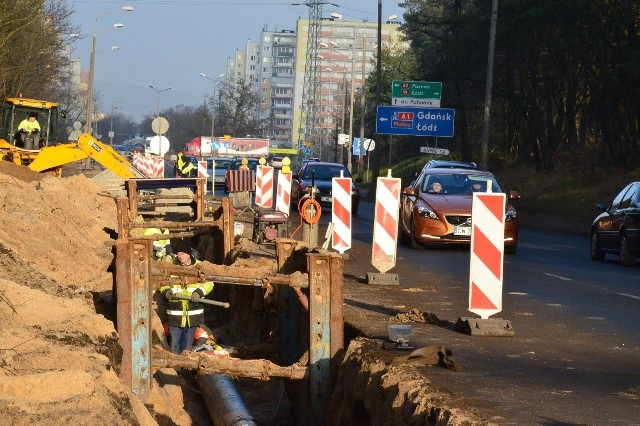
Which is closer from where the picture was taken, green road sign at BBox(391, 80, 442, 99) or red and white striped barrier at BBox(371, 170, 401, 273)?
red and white striped barrier at BBox(371, 170, 401, 273)

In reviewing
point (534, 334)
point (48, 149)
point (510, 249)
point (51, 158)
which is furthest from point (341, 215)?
point (48, 149)

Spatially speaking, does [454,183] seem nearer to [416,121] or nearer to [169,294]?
[169,294]

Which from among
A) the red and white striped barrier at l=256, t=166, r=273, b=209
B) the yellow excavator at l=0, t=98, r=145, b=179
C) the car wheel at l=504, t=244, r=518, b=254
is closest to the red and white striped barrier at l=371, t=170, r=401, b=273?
the car wheel at l=504, t=244, r=518, b=254

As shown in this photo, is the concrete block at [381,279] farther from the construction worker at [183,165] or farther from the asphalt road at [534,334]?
the construction worker at [183,165]

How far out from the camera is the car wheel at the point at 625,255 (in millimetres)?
23344

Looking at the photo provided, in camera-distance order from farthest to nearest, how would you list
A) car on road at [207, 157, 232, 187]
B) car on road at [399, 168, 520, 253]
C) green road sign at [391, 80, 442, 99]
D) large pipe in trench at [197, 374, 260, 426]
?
car on road at [207, 157, 232, 187] < green road sign at [391, 80, 442, 99] < car on road at [399, 168, 520, 253] < large pipe in trench at [197, 374, 260, 426]

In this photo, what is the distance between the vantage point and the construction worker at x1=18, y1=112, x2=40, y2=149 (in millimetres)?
37375

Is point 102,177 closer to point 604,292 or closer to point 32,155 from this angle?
point 32,155

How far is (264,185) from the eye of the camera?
3058cm

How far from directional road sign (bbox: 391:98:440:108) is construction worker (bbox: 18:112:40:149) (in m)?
22.0

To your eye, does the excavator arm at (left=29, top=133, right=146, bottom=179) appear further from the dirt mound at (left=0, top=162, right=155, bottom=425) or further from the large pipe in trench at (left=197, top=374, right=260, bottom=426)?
the large pipe in trench at (left=197, top=374, right=260, bottom=426)

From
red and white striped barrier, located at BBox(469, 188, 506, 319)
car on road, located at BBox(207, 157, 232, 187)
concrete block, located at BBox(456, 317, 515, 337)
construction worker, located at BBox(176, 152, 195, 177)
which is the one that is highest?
red and white striped barrier, located at BBox(469, 188, 506, 319)

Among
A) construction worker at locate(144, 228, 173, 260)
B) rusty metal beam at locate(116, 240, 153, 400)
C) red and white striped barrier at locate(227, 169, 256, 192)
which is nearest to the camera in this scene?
rusty metal beam at locate(116, 240, 153, 400)

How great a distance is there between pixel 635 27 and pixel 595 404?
124ft
